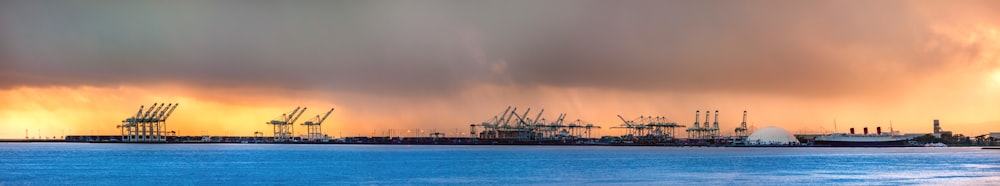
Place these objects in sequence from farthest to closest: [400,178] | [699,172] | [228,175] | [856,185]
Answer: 1. [699,172]
2. [228,175]
3. [400,178]
4. [856,185]

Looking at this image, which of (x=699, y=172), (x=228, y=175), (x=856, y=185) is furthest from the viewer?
(x=699, y=172)

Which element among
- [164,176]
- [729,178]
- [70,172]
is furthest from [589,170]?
[70,172]

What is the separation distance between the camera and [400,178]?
7862cm

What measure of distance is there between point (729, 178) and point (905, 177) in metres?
12.7

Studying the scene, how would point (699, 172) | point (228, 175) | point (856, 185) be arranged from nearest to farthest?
point (856, 185) → point (228, 175) → point (699, 172)

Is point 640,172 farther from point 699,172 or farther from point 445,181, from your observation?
point 445,181

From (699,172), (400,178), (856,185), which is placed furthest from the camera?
(699,172)

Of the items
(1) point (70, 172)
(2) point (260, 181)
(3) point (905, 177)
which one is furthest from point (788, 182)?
(1) point (70, 172)

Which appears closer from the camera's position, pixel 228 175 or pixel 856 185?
pixel 856 185

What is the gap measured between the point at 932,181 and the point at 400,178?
36.0m

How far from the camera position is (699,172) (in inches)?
3546

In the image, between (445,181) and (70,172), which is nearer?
(445,181)

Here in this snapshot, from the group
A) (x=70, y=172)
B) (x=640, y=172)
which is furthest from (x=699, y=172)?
(x=70, y=172)

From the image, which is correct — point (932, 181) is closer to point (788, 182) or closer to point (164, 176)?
point (788, 182)
